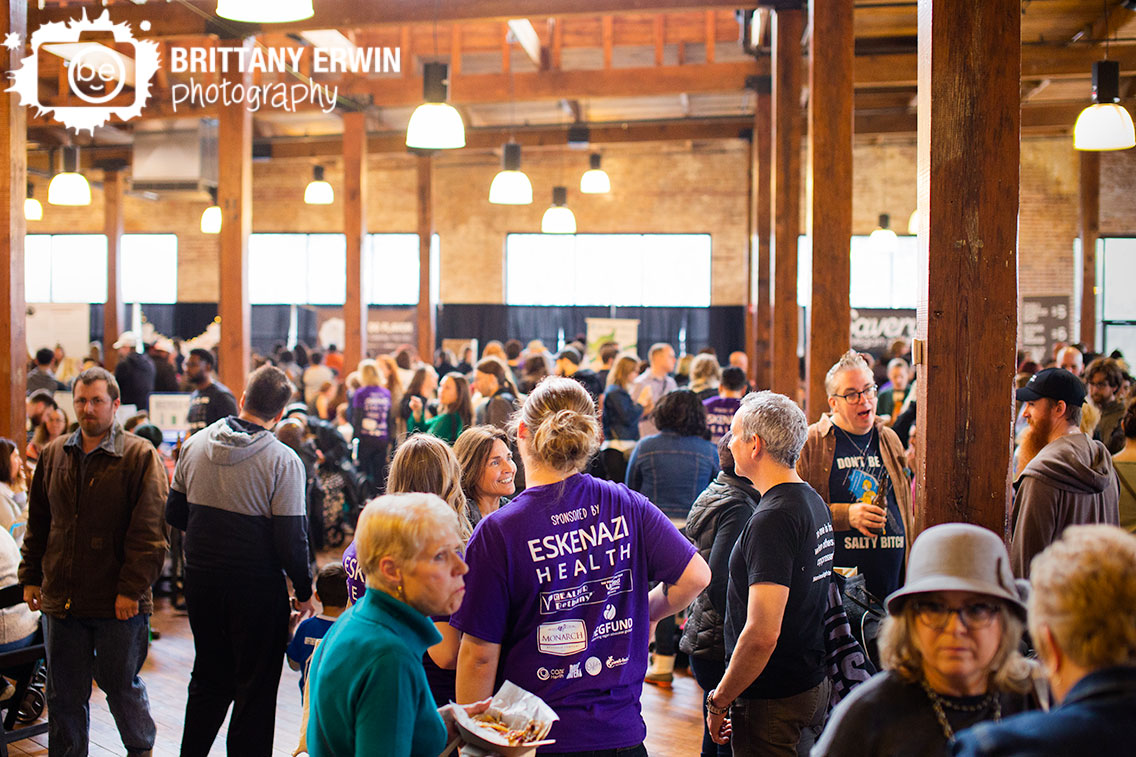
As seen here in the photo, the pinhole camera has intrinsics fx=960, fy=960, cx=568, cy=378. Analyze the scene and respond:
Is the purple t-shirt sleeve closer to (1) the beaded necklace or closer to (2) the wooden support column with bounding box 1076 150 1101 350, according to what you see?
(1) the beaded necklace

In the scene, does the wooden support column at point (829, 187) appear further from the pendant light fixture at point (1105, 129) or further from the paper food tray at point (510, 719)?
the paper food tray at point (510, 719)

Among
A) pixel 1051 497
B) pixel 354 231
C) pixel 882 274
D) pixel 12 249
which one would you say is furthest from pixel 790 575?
pixel 882 274

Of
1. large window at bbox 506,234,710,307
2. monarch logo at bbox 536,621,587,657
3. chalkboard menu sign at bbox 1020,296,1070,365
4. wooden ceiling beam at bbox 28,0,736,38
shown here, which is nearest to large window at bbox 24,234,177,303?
large window at bbox 506,234,710,307

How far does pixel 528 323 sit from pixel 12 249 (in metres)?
11.3

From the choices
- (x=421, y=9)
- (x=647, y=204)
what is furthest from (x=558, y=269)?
(x=421, y=9)

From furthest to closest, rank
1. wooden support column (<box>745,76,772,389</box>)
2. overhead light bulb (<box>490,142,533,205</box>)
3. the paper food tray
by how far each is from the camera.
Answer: overhead light bulb (<box>490,142,533,205</box>)
wooden support column (<box>745,76,772,389</box>)
the paper food tray

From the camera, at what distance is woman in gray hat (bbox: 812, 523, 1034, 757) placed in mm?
1541

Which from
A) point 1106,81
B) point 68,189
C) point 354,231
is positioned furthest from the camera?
point 354,231

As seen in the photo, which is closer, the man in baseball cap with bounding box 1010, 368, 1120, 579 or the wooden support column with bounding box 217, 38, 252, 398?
the man in baseball cap with bounding box 1010, 368, 1120, 579

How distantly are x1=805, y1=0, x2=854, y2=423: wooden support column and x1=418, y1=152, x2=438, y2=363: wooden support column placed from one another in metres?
7.69

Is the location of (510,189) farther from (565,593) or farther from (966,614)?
(966,614)

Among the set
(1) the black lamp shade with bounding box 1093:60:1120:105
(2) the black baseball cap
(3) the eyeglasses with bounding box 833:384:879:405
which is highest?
(1) the black lamp shade with bounding box 1093:60:1120:105

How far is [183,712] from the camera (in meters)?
4.52

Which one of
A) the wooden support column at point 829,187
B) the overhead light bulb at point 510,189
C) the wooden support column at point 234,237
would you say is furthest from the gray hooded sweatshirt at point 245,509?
the overhead light bulb at point 510,189
